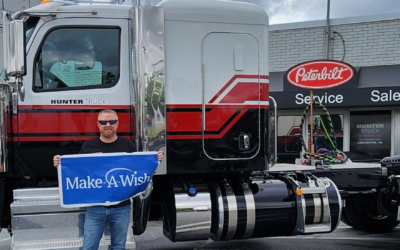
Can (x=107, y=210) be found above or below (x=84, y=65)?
below

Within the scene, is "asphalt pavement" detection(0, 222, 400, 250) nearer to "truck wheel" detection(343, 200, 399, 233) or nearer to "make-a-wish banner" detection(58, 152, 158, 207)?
"truck wheel" detection(343, 200, 399, 233)

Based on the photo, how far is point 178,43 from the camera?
4176 mm

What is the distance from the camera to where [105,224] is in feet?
12.2

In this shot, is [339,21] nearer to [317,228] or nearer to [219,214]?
[317,228]

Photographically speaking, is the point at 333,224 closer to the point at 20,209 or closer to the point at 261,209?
the point at 261,209

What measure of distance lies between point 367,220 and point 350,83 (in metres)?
6.51

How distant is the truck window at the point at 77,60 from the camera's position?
4.07 metres

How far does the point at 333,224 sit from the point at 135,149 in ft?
7.94

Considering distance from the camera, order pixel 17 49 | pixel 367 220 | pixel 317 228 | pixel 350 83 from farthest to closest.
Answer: pixel 350 83 → pixel 367 220 → pixel 317 228 → pixel 17 49

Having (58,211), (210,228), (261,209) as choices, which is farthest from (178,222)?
(58,211)

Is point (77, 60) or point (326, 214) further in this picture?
point (326, 214)

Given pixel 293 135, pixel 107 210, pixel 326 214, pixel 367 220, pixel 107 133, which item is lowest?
pixel 367 220

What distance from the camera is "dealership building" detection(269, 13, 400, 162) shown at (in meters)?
12.1

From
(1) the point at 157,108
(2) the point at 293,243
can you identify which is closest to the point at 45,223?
(1) the point at 157,108
